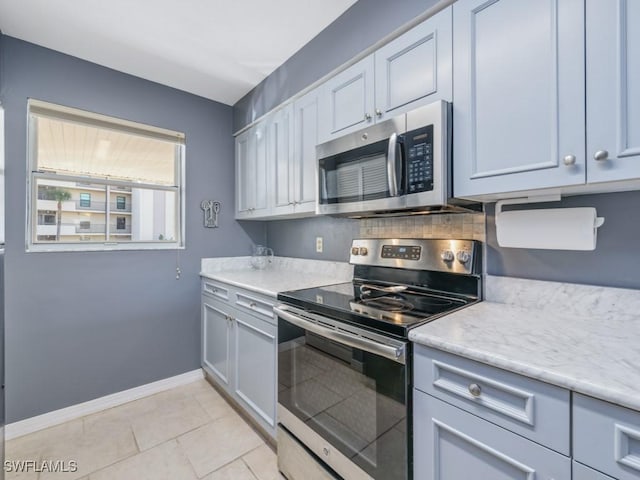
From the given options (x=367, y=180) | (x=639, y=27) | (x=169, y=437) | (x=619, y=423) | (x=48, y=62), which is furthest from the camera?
(x=48, y=62)

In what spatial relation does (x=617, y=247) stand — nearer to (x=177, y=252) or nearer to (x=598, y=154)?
(x=598, y=154)

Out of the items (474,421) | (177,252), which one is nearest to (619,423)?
(474,421)

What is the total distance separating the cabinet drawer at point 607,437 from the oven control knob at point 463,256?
2.50 ft

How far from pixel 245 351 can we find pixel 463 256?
1416 millimetres

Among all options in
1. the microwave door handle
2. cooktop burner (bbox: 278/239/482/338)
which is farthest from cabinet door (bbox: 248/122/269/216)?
the microwave door handle

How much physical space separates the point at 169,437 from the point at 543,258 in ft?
7.52

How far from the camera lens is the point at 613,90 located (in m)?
0.86

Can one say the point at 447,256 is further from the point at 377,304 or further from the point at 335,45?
the point at 335,45

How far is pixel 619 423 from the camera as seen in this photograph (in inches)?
24.5

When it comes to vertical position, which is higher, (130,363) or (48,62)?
(48,62)

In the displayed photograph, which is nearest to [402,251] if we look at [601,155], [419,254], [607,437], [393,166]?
[419,254]

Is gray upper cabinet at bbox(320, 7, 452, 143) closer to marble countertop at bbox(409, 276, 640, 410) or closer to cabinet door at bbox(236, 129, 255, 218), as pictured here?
marble countertop at bbox(409, 276, 640, 410)

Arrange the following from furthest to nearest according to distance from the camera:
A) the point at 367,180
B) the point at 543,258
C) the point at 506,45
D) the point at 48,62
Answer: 1. the point at 48,62
2. the point at 367,180
3. the point at 543,258
4. the point at 506,45

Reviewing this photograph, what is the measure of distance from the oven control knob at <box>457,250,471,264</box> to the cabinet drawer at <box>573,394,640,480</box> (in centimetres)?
76
